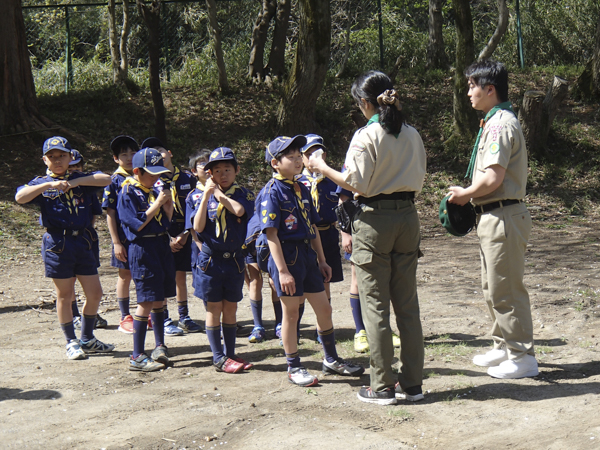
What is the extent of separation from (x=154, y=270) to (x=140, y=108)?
11302 millimetres

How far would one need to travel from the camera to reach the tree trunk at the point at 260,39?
1638 centimetres

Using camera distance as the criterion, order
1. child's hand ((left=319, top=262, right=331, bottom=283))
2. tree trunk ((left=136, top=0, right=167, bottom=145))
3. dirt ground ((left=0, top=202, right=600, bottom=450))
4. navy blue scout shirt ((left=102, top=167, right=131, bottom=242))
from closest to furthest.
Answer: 1. dirt ground ((left=0, top=202, right=600, bottom=450))
2. child's hand ((left=319, top=262, right=331, bottom=283))
3. navy blue scout shirt ((left=102, top=167, right=131, bottom=242))
4. tree trunk ((left=136, top=0, right=167, bottom=145))

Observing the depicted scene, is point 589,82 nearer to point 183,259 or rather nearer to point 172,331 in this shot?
point 183,259

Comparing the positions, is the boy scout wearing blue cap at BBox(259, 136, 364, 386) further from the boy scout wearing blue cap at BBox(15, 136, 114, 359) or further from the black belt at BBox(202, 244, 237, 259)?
the boy scout wearing blue cap at BBox(15, 136, 114, 359)

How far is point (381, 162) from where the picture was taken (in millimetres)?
4176

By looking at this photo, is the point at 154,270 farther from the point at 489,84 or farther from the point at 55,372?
the point at 489,84

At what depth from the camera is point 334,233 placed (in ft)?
19.5

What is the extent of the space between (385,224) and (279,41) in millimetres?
13187

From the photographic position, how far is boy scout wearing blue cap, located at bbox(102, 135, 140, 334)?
6250 mm

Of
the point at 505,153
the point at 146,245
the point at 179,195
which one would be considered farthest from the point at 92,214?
the point at 505,153

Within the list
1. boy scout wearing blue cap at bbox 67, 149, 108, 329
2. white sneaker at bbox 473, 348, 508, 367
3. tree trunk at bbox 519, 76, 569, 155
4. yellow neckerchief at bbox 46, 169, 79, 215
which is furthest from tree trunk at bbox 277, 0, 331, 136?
white sneaker at bbox 473, 348, 508, 367

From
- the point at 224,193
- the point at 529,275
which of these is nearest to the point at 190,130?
the point at 529,275

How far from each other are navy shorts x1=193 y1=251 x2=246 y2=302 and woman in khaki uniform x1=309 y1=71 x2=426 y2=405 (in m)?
1.25

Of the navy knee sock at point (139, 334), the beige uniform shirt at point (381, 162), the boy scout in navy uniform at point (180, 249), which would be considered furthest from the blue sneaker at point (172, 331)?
the beige uniform shirt at point (381, 162)
